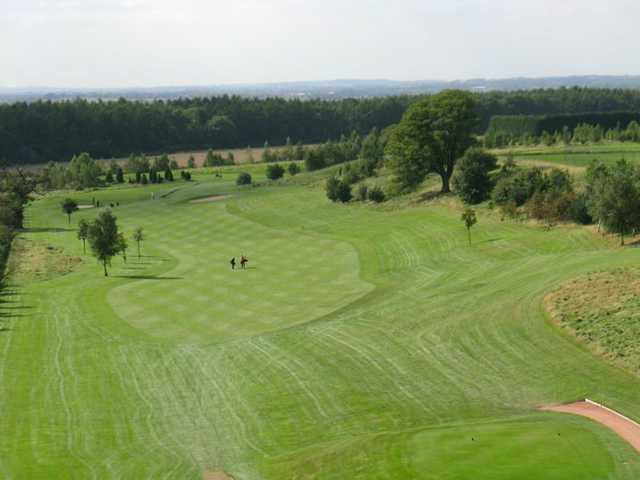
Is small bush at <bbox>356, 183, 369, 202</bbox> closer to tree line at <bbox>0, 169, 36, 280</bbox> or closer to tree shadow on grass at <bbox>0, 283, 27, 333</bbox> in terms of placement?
tree line at <bbox>0, 169, 36, 280</bbox>

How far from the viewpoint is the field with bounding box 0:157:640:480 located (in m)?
26.0

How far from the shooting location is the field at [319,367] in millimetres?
25984

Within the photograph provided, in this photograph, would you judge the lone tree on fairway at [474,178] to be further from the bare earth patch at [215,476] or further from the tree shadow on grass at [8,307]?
the bare earth patch at [215,476]

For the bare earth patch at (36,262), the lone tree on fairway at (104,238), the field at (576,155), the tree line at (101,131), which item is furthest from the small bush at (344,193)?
the tree line at (101,131)

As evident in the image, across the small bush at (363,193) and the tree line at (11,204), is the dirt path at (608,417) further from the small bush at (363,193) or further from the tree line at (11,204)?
the small bush at (363,193)

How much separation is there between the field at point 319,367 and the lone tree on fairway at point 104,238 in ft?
6.13

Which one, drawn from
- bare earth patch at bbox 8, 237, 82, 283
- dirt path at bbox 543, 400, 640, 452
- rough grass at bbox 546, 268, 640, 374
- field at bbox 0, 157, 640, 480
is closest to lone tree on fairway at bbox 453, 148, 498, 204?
field at bbox 0, 157, 640, 480

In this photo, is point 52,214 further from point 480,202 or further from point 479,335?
point 479,335

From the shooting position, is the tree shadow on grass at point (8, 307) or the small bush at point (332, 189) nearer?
the tree shadow on grass at point (8, 307)

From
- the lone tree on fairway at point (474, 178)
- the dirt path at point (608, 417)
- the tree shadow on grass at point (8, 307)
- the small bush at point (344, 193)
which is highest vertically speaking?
the lone tree on fairway at point (474, 178)

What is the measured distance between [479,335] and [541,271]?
10232 mm

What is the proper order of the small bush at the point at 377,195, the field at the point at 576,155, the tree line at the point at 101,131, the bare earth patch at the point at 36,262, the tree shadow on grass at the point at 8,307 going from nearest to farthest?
1. the tree shadow on grass at the point at 8,307
2. the bare earth patch at the point at 36,262
3. the field at the point at 576,155
4. the small bush at the point at 377,195
5. the tree line at the point at 101,131

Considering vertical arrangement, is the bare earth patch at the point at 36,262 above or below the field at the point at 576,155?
below

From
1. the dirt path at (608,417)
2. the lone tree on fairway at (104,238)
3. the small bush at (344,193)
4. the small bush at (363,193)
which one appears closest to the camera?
the dirt path at (608,417)
